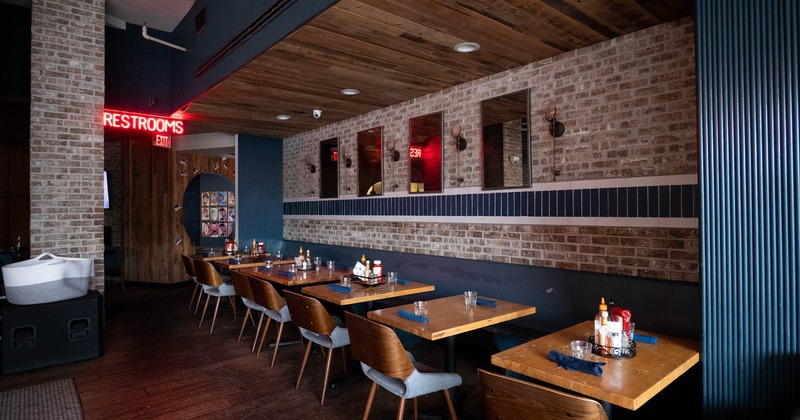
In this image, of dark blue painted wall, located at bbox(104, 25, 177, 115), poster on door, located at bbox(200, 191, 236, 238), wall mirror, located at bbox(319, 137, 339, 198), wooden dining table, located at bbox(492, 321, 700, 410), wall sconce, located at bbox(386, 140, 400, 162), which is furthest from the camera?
poster on door, located at bbox(200, 191, 236, 238)

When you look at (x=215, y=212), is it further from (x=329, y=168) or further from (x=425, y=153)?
(x=425, y=153)

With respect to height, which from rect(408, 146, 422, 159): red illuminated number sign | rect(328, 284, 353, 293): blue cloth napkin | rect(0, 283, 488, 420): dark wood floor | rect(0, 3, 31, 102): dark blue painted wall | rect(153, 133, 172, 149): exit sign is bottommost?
rect(0, 283, 488, 420): dark wood floor

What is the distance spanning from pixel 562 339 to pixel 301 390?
8.14 ft

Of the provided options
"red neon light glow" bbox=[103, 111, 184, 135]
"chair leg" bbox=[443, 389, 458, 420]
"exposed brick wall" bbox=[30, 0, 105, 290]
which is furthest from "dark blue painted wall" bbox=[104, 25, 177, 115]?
"chair leg" bbox=[443, 389, 458, 420]

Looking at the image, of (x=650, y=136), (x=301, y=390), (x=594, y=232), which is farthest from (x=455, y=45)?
(x=301, y=390)

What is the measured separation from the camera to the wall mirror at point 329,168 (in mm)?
7973

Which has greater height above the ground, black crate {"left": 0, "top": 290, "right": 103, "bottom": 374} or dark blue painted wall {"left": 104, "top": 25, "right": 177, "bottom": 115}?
dark blue painted wall {"left": 104, "top": 25, "right": 177, "bottom": 115}

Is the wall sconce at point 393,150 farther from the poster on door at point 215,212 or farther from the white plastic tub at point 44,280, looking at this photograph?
the poster on door at point 215,212

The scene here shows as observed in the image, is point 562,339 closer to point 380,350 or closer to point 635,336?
point 635,336

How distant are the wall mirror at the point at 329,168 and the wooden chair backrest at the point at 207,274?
253 centimetres

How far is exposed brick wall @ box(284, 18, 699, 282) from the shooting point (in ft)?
12.0

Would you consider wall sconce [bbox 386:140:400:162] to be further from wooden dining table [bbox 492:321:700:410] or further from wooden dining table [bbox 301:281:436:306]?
wooden dining table [bbox 492:321:700:410]

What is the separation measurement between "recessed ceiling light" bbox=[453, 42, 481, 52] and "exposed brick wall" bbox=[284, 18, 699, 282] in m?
0.83

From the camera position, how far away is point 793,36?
7.23ft
